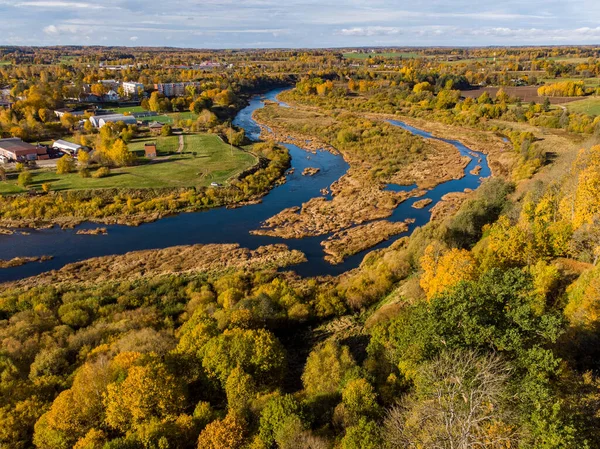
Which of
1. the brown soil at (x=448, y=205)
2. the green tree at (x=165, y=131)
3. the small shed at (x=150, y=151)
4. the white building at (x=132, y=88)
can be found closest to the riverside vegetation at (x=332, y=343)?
the brown soil at (x=448, y=205)

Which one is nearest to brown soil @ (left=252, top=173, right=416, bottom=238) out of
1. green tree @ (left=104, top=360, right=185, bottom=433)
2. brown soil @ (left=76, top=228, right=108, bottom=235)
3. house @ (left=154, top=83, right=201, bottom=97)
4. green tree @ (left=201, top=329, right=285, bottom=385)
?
brown soil @ (left=76, top=228, right=108, bottom=235)

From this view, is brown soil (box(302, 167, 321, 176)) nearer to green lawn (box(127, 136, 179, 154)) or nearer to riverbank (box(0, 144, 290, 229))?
riverbank (box(0, 144, 290, 229))

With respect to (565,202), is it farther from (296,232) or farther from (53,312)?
(53,312)

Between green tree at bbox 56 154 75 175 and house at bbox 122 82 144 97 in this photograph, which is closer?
green tree at bbox 56 154 75 175

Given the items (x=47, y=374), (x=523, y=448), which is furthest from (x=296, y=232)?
(x=523, y=448)

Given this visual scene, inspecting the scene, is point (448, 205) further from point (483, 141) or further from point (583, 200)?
point (483, 141)

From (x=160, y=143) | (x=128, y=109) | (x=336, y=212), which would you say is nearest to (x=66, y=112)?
(x=128, y=109)
